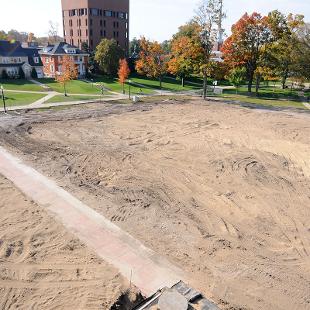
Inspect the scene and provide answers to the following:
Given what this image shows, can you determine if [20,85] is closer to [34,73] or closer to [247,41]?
[34,73]

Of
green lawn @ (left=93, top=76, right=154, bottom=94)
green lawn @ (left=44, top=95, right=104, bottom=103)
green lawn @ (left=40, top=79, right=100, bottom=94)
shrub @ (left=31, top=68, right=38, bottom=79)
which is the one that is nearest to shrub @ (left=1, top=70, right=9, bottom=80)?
shrub @ (left=31, top=68, right=38, bottom=79)

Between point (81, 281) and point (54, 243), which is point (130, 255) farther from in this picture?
point (54, 243)

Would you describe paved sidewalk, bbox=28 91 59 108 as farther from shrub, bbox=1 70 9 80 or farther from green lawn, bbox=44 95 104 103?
shrub, bbox=1 70 9 80

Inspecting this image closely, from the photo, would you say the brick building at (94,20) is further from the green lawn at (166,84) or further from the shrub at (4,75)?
the shrub at (4,75)

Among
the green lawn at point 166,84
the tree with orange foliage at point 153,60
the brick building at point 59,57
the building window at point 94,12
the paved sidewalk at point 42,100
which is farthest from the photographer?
the building window at point 94,12

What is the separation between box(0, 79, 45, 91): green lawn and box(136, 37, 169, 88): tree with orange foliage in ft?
58.0

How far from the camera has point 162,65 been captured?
5509 cm

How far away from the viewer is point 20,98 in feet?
133

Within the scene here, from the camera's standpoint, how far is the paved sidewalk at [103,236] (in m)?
11.1

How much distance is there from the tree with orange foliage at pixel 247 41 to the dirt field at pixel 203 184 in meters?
16.0

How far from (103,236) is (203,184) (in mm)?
7413

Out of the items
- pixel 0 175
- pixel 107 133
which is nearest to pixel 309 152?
pixel 107 133

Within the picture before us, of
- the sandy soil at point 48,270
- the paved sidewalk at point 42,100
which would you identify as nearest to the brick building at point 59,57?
the paved sidewalk at point 42,100

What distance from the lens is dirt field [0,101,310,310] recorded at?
11.6m
